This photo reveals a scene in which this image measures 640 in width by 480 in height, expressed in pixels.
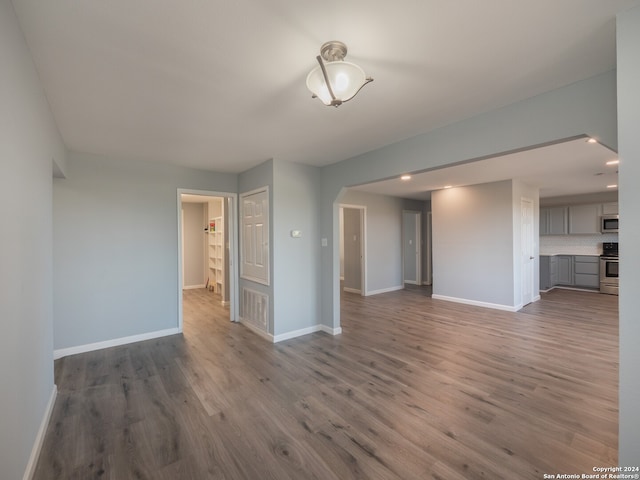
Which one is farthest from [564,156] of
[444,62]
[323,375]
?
[323,375]

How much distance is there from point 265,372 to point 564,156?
181 inches

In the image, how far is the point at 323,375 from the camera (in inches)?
116

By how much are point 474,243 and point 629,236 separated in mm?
4777

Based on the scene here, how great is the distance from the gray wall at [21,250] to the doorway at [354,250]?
5.48 meters

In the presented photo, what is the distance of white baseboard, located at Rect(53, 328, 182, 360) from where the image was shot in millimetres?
3439

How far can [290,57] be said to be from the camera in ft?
5.64

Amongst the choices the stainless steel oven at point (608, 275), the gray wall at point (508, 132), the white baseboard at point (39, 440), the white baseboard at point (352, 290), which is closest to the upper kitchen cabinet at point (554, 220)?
the stainless steel oven at point (608, 275)

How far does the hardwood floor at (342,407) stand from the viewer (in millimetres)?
1809

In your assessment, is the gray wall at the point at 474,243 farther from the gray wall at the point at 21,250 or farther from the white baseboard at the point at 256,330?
the gray wall at the point at 21,250

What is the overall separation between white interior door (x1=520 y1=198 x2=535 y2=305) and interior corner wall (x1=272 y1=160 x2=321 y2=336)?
4.19m

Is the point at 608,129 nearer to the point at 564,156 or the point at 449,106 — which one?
the point at 449,106

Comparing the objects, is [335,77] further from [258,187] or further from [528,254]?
[528,254]

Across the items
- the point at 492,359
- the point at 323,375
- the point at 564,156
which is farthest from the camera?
the point at 564,156

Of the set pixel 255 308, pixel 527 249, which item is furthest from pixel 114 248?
pixel 527 249
